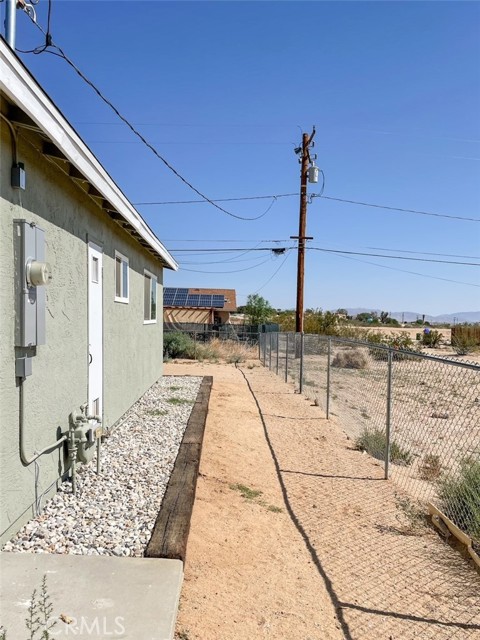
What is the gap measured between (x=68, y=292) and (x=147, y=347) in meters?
5.83

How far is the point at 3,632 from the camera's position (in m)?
2.43

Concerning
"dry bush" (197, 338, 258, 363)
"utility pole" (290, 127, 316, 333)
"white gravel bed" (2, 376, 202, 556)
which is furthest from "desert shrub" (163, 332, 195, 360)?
"white gravel bed" (2, 376, 202, 556)

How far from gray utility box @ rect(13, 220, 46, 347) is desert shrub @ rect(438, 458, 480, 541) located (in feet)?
13.0

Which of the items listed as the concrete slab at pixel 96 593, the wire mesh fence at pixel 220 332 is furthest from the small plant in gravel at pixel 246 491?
the wire mesh fence at pixel 220 332

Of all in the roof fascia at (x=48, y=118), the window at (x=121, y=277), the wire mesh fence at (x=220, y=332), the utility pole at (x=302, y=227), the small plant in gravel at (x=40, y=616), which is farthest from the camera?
the wire mesh fence at (x=220, y=332)

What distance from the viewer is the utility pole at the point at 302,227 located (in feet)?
69.5

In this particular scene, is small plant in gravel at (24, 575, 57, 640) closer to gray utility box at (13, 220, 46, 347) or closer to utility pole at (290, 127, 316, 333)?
gray utility box at (13, 220, 46, 347)

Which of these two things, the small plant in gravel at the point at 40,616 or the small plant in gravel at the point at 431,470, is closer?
the small plant in gravel at the point at 40,616

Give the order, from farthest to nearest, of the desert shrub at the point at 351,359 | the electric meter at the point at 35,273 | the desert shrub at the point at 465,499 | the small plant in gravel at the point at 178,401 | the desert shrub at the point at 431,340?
1. the desert shrub at the point at 431,340
2. the desert shrub at the point at 351,359
3. the small plant in gravel at the point at 178,401
4. the desert shrub at the point at 465,499
5. the electric meter at the point at 35,273

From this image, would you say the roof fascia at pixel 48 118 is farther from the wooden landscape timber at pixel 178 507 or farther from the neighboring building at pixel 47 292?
the wooden landscape timber at pixel 178 507

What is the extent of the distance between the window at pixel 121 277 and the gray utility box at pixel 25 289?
3.53 metres

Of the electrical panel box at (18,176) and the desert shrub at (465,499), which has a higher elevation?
the electrical panel box at (18,176)

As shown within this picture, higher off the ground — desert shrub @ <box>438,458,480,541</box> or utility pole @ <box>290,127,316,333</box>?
utility pole @ <box>290,127,316,333</box>

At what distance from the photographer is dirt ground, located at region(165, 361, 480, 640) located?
306 cm
